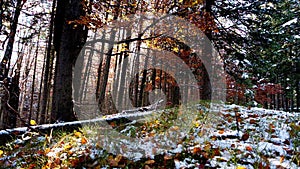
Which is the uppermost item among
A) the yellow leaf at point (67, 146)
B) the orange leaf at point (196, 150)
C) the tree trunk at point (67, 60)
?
the tree trunk at point (67, 60)

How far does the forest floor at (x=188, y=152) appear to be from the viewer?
2588 millimetres

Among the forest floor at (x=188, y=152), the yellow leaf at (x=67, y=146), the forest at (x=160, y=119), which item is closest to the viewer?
the forest floor at (x=188, y=152)

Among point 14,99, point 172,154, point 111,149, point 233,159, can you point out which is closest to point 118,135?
→ point 111,149

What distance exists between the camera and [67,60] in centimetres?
534

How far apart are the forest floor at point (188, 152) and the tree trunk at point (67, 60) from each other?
132 cm

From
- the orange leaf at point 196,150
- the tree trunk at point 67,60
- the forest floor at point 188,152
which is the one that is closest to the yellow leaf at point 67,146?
the forest floor at point 188,152

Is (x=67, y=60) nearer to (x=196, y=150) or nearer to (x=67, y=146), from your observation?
(x=67, y=146)

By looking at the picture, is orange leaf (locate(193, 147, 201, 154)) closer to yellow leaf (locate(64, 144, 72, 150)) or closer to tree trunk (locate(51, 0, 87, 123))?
yellow leaf (locate(64, 144, 72, 150))

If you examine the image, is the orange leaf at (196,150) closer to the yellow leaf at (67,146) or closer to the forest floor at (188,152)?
the forest floor at (188,152)

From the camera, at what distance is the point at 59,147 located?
3.26m

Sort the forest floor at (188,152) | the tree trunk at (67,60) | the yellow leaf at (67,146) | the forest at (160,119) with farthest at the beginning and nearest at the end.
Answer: the tree trunk at (67,60), the yellow leaf at (67,146), the forest at (160,119), the forest floor at (188,152)

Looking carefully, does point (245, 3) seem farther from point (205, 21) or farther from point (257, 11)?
point (205, 21)

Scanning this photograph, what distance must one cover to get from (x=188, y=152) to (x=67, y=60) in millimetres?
3758

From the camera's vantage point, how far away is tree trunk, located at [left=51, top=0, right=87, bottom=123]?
17.1 feet
